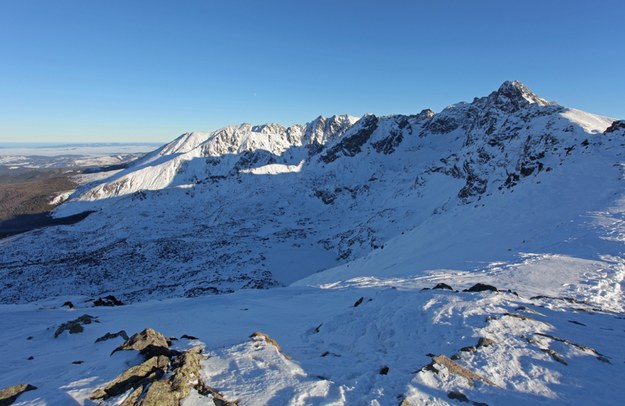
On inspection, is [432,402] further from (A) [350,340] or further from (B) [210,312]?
(B) [210,312]

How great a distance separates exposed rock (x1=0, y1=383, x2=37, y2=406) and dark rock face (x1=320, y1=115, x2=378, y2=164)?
136905mm

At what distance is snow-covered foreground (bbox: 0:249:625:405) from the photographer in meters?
8.30

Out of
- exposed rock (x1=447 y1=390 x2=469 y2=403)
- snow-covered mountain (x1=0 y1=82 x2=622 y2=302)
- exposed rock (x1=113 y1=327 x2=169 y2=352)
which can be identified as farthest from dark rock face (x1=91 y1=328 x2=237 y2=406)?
snow-covered mountain (x1=0 y1=82 x2=622 y2=302)

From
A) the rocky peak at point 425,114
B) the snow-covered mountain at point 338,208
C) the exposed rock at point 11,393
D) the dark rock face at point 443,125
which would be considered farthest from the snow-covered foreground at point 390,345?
the rocky peak at point 425,114

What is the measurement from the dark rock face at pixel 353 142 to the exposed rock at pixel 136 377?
13567 centimetres

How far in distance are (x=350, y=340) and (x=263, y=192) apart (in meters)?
110

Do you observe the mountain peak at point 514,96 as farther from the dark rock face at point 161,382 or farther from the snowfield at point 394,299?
the dark rock face at point 161,382

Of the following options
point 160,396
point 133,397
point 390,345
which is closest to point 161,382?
point 160,396

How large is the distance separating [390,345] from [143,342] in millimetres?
8424

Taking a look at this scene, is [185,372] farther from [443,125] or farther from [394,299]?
[443,125]

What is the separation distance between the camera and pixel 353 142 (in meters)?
146

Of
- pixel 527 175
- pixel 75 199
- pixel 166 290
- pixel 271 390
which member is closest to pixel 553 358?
pixel 271 390

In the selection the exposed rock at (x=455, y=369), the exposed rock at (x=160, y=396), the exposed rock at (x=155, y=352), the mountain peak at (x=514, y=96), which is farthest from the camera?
the mountain peak at (x=514, y=96)

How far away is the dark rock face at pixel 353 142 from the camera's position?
143 meters
